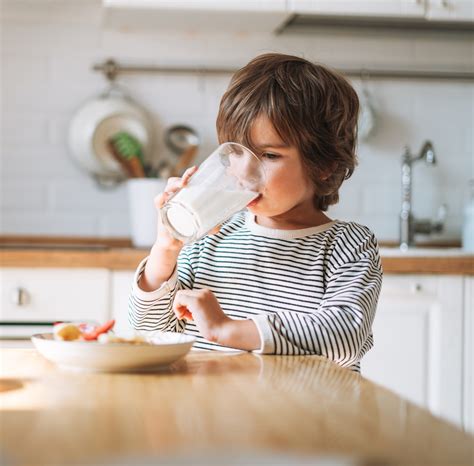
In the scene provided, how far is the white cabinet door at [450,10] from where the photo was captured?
2428 millimetres

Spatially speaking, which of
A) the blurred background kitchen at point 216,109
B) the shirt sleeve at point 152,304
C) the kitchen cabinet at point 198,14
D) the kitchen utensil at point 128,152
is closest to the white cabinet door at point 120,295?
the blurred background kitchen at point 216,109

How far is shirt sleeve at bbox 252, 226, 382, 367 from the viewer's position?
105 centimetres

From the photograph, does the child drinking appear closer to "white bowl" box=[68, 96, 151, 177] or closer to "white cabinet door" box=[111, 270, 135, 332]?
"white cabinet door" box=[111, 270, 135, 332]

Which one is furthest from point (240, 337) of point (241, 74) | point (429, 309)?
point (429, 309)

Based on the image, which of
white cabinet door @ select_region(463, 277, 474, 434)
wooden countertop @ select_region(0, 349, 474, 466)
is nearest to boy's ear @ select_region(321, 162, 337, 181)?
wooden countertop @ select_region(0, 349, 474, 466)

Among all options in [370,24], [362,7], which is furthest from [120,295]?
[370,24]

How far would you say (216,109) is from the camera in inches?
105

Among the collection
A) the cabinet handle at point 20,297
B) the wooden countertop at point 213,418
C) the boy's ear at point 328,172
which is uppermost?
the boy's ear at point 328,172

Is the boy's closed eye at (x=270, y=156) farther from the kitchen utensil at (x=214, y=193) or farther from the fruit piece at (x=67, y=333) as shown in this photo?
the fruit piece at (x=67, y=333)

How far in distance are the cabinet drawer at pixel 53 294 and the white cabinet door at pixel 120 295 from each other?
19 mm

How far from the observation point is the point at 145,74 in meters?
2.65

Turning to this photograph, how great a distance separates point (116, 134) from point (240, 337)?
1667mm

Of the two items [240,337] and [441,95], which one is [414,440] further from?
[441,95]

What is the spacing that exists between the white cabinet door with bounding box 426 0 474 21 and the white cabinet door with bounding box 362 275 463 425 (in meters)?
0.80
